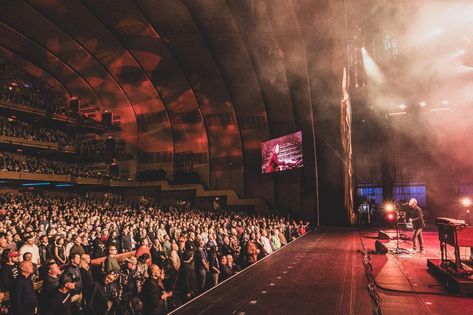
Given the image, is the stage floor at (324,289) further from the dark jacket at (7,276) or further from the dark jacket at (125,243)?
the dark jacket at (125,243)

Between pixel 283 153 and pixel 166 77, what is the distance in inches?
433

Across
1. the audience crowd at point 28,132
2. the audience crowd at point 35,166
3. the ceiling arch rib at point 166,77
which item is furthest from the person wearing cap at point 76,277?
the audience crowd at point 28,132

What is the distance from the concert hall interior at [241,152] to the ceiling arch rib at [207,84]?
5.1 inches

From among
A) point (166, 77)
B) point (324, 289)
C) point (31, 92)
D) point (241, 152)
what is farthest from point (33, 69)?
point (324, 289)

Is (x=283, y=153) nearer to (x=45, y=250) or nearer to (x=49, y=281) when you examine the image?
(x=45, y=250)

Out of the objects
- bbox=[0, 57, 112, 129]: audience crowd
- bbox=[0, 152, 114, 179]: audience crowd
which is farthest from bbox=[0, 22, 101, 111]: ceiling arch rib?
bbox=[0, 152, 114, 179]: audience crowd

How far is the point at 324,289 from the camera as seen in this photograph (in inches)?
252

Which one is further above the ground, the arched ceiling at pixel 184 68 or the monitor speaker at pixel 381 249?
the arched ceiling at pixel 184 68

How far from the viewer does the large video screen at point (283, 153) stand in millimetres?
22453

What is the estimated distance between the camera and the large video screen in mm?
22453

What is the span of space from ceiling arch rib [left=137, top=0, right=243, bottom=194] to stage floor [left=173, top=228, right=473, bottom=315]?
693 inches

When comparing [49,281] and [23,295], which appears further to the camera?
[49,281]

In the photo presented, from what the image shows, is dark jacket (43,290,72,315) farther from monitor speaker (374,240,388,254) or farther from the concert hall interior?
monitor speaker (374,240,388,254)

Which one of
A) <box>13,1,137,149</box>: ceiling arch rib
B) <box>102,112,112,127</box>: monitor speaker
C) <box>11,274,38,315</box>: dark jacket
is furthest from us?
<box>102,112,112,127</box>: monitor speaker
